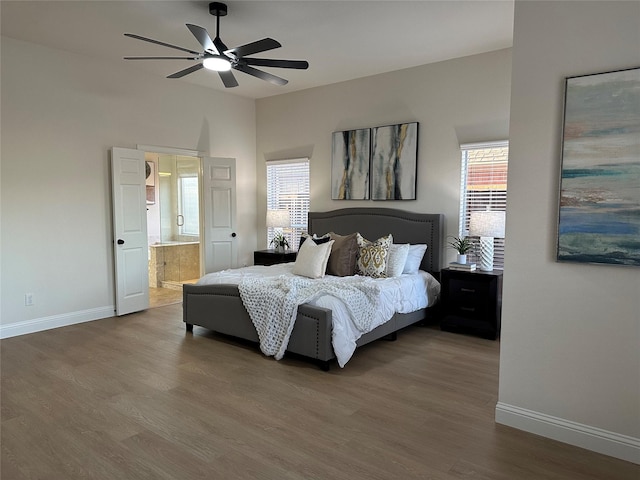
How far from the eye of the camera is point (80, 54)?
4.97 metres

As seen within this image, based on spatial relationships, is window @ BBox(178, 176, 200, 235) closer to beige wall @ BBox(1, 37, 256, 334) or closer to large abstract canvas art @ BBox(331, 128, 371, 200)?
beige wall @ BBox(1, 37, 256, 334)

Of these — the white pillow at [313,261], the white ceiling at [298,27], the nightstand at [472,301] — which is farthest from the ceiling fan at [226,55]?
the nightstand at [472,301]

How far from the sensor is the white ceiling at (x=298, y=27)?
145 inches

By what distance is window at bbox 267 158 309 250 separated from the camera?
6.63 meters

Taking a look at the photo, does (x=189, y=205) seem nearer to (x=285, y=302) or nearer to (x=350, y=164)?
(x=350, y=164)

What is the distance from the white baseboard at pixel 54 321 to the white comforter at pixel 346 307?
62.8 inches

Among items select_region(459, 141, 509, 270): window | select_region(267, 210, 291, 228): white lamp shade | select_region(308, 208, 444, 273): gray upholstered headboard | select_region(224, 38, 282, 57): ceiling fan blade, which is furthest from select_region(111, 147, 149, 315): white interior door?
select_region(459, 141, 509, 270): window

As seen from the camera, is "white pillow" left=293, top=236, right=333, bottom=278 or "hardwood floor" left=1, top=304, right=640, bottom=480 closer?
"hardwood floor" left=1, top=304, right=640, bottom=480

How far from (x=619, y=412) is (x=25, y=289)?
5343 mm

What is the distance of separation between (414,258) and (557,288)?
8.26 ft

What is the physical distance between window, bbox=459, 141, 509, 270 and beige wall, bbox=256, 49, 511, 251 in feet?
0.29

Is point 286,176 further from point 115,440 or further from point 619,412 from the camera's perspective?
point 619,412

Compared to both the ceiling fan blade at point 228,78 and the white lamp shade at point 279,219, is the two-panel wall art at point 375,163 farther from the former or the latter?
the ceiling fan blade at point 228,78

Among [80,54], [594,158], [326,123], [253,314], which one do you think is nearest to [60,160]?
[80,54]
